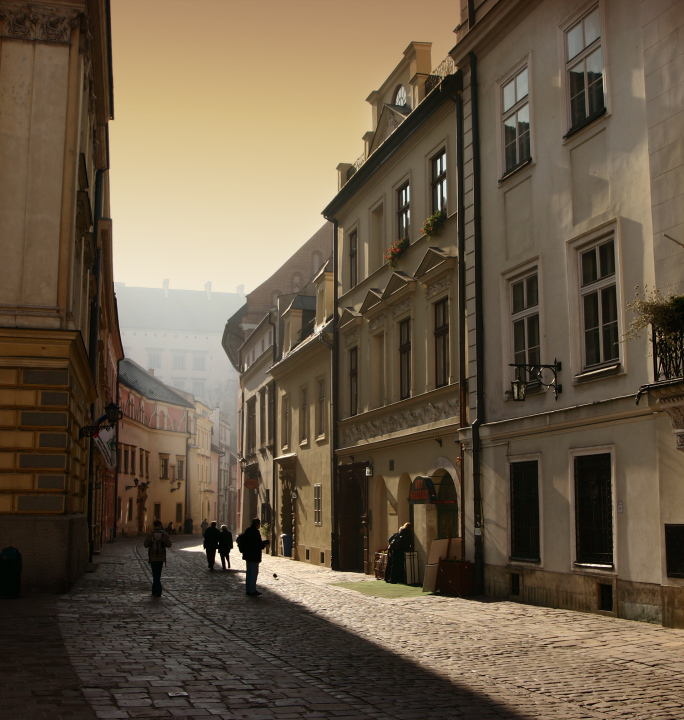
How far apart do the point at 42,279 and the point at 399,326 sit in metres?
9.02

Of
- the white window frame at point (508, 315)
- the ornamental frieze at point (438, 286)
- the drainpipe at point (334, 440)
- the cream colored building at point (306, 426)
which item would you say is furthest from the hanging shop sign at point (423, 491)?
the cream colored building at point (306, 426)

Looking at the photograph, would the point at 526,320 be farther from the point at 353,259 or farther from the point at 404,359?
the point at 353,259

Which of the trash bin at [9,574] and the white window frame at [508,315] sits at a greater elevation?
the white window frame at [508,315]

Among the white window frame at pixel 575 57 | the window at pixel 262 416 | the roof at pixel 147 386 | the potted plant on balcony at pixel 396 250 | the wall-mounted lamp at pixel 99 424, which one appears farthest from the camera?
the roof at pixel 147 386

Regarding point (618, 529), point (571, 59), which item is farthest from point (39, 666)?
point (571, 59)

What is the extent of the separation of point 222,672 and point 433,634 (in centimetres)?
388

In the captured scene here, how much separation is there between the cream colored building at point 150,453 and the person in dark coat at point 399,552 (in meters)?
38.7

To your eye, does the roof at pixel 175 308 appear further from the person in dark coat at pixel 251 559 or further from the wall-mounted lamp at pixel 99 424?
the person in dark coat at pixel 251 559

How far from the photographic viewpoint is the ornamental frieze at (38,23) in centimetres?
1884

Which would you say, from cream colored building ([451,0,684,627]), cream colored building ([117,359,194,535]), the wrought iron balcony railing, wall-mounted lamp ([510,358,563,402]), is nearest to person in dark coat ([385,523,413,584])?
cream colored building ([451,0,684,627])

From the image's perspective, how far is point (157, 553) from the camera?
18.2 meters

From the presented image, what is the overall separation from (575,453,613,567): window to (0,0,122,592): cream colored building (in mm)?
9324

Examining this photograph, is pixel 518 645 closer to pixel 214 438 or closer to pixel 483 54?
pixel 483 54

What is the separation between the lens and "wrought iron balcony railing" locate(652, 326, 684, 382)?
38.5 feet
